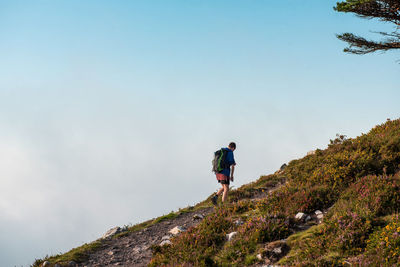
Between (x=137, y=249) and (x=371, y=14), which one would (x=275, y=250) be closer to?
(x=137, y=249)

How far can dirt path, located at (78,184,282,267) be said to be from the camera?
9.84 metres

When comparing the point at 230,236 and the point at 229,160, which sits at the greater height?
the point at 229,160

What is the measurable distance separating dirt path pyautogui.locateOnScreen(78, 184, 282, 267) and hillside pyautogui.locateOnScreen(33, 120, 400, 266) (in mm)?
39

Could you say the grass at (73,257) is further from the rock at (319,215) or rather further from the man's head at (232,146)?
the rock at (319,215)

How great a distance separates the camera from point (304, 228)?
8.40 m

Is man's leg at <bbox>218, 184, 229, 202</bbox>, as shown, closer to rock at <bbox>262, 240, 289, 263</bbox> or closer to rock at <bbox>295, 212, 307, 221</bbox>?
rock at <bbox>295, 212, 307, 221</bbox>

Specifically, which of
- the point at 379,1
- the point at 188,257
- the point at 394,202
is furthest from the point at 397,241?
the point at 379,1

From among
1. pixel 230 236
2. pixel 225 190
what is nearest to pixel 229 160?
pixel 225 190

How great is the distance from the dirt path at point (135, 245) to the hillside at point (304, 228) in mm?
39

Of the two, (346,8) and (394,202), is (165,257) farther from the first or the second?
(346,8)

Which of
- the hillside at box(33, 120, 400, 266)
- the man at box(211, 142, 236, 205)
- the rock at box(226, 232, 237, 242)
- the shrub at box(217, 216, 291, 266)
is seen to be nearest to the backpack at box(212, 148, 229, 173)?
the man at box(211, 142, 236, 205)

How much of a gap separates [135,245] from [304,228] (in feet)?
20.3

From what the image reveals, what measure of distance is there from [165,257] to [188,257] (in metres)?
0.94

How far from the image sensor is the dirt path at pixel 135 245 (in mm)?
9836
